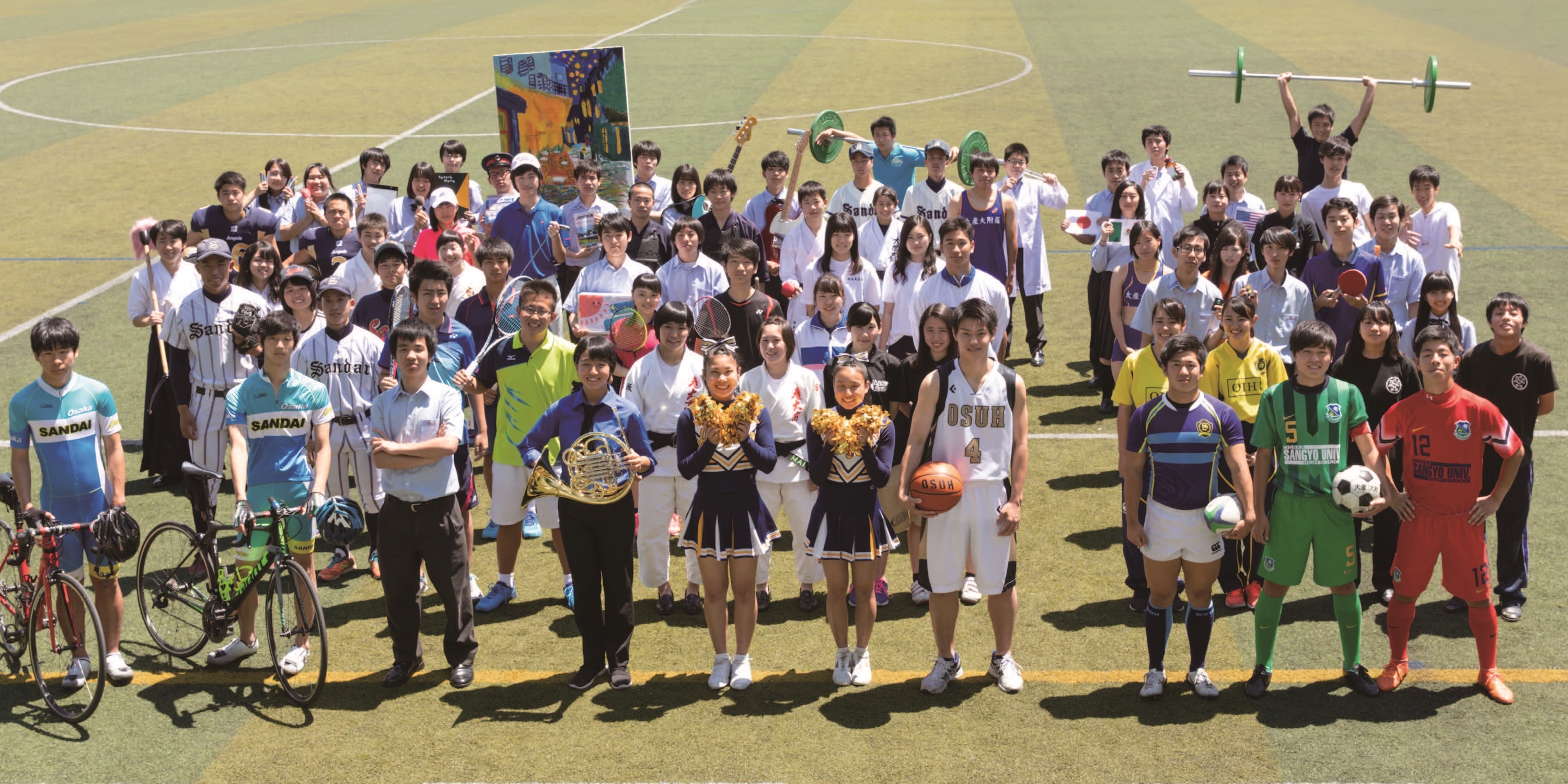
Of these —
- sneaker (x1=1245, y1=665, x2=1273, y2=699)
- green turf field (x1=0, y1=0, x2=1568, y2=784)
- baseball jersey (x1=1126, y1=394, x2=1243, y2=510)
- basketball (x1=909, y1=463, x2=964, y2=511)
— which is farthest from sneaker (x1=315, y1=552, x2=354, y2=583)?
Answer: sneaker (x1=1245, y1=665, x2=1273, y2=699)

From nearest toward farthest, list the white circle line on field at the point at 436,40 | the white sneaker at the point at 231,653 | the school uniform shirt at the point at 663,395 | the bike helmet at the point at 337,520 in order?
the bike helmet at the point at 337,520, the white sneaker at the point at 231,653, the school uniform shirt at the point at 663,395, the white circle line on field at the point at 436,40

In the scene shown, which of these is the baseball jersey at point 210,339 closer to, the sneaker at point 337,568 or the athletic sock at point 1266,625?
the sneaker at point 337,568

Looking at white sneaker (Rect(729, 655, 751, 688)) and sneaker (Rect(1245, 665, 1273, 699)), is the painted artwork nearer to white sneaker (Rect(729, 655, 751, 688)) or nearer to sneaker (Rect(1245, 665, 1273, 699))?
white sneaker (Rect(729, 655, 751, 688))

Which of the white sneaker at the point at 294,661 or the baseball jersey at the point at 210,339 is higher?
the baseball jersey at the point at 210,339

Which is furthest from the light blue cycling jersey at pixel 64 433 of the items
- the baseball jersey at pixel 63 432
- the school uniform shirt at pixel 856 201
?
the school uniform shirt at pixel 856 201

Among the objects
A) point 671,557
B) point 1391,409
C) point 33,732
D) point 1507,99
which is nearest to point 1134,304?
point 1391,409

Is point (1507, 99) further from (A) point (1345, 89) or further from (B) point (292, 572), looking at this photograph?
(B) point (292, 572)

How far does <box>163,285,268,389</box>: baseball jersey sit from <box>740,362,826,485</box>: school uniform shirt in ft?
13.6

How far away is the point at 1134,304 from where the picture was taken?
11.1 metres

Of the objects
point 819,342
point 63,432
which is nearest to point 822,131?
point 819,342

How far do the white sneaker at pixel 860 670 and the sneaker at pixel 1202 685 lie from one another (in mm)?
1871

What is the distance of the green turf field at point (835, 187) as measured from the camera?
7.31m

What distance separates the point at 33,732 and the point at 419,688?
213cm

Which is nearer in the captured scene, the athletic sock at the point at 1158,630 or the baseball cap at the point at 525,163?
the athletic sock at the point at 1158,630
